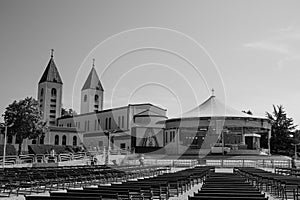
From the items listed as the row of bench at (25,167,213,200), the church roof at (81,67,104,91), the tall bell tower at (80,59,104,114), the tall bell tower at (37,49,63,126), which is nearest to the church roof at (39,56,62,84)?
the tall bell tower at (37,49,63,126)

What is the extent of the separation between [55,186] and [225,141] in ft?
157

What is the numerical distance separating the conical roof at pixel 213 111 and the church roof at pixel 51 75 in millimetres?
40048

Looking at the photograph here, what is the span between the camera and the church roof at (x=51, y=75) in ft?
300

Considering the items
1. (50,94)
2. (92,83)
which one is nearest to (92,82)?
(92,83)

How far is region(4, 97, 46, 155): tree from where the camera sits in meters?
48.6

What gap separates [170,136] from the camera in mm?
66125

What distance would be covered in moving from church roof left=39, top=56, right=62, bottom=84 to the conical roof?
40048 mm

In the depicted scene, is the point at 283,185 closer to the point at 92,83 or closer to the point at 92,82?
the point at 92,83

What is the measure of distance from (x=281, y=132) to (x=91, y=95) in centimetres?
4608

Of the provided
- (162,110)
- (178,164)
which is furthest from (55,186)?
(162,110)

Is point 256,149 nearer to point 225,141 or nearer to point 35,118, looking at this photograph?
point 225,141

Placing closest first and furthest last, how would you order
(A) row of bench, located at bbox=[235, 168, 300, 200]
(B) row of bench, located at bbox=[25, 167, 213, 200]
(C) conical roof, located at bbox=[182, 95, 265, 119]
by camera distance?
1. (B) row of bench, located at bbox=[25, 167, 213, 200]
2. (A) row of bench, located at bbox=[235, 168, 300, 200]
3. (C) conical roof, located at bbox=[182, 95, 265, 119]

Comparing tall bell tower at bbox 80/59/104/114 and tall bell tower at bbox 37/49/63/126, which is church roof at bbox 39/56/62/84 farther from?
tall bell tower at bbox 80/59/104/114

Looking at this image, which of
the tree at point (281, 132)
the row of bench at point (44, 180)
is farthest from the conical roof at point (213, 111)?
the row of bench at point (44, 180)
